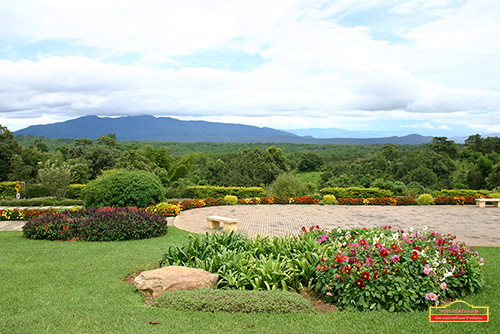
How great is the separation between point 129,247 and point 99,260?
1.23 metres

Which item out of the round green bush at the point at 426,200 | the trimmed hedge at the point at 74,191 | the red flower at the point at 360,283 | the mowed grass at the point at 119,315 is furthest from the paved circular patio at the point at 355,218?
the trimmed hedge at the point at 74,191

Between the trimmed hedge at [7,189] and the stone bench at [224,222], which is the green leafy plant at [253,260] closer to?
the stone bench at [224,222]

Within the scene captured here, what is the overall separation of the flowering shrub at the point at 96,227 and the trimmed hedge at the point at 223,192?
912 centimetres

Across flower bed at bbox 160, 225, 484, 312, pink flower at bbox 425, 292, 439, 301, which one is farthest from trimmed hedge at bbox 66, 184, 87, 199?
pink flower at bbox 425, 292, 439, 301

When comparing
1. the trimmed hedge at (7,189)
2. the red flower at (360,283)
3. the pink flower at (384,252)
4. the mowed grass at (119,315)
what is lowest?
the trimmed hedge at (7,189)

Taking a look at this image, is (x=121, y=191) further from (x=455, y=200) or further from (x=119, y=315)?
(x=455, y=200)

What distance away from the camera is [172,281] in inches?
179

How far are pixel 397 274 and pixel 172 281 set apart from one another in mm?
2861

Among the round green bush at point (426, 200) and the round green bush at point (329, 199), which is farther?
the round green bush at point (329, 199)

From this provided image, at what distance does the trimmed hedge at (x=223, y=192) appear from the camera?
17.8 m

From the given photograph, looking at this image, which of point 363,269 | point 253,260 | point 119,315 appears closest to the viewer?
point 119,315

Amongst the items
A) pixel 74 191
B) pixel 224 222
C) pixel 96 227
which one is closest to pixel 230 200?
pixel 224 222

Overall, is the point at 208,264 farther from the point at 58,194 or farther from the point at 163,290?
the point at 58,194

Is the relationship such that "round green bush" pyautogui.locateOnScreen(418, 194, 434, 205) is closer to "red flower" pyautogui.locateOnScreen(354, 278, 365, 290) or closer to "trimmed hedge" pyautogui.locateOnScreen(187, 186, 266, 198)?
"trimmed hedge" pyautogui.locateOnScreen(187, 186, 266, 198)
